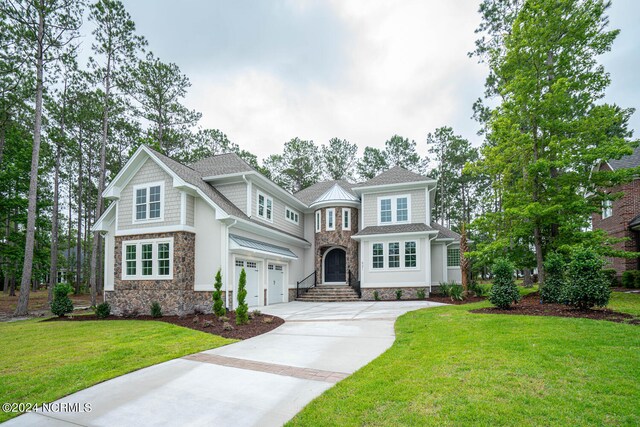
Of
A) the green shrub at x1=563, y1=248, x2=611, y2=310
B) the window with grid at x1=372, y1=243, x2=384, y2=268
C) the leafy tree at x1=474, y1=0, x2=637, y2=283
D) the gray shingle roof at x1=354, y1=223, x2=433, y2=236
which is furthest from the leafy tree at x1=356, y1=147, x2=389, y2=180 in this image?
the green shrub at x1=563, y1=248, x2=611, y2=310

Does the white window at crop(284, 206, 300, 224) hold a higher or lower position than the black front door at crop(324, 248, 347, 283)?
higher

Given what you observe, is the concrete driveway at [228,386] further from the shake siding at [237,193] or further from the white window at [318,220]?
the white window at [318,220]

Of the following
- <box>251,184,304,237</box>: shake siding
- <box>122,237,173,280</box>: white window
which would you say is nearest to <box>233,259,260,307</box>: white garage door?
<box>251,184,304,237</box>: shake siding

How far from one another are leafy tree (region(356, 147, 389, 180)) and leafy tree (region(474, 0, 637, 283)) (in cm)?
2361

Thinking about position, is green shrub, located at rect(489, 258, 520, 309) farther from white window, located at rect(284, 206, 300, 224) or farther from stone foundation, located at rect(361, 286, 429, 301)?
white window, located at rect(284, 206, 300, 224)

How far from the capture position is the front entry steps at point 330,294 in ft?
62.2

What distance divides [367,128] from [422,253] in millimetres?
20315

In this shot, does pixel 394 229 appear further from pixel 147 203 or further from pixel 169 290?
pixel 147 203

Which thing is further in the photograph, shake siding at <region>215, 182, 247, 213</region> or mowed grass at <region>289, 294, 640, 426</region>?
shake siding at <region>215, 182, 247, 213</region>

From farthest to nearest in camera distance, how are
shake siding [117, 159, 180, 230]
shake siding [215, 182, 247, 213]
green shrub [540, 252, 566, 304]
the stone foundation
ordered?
the stone foundation < shake siding [215, 182, 247, 213] < shake siding [117, 159, 180, 230] < green shrub [540, 252, 566, 304]

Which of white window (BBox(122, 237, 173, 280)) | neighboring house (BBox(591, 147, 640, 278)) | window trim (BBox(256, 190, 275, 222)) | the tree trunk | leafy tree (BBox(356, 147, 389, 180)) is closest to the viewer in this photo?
white window (BBox(122, 237, 173, 280))

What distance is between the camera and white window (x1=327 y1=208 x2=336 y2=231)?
20.9 m

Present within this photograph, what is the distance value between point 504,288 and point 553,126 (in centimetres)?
689

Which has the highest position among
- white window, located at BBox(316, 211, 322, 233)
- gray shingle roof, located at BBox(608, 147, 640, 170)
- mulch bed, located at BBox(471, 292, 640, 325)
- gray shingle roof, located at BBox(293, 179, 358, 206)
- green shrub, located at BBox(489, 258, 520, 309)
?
gray shingle roof, located at BBox(608, 147, 640, 170)
